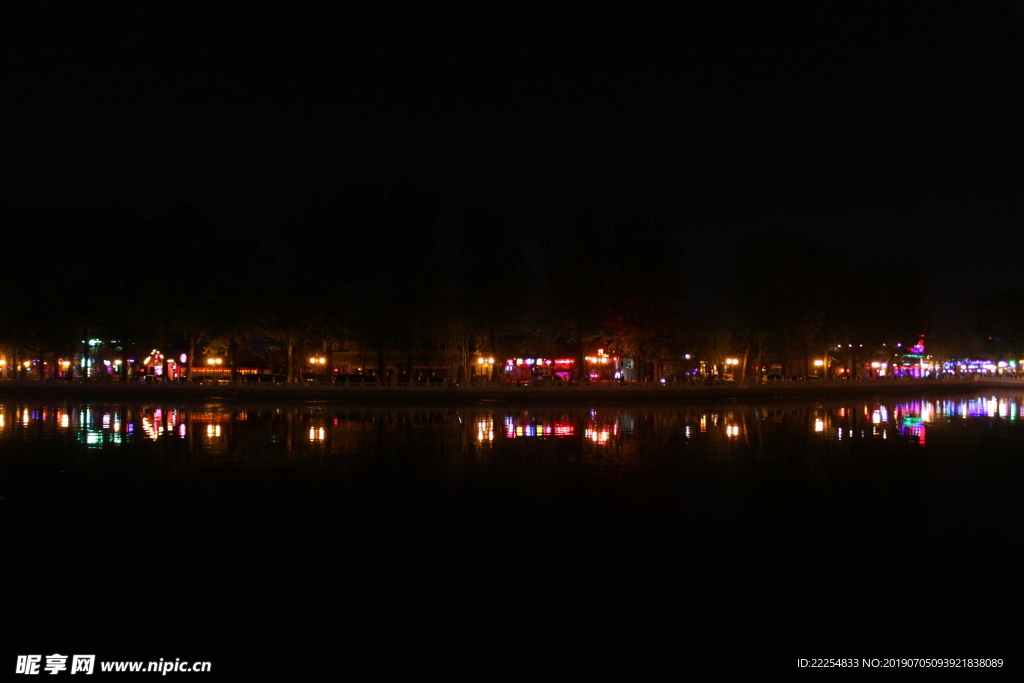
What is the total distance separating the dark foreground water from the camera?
6309mm

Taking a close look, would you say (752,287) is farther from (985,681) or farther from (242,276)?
(985,681)

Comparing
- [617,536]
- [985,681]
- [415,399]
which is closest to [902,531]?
[617,536]

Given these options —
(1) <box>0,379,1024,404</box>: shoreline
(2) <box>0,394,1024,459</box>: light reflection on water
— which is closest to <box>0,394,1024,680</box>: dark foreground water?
(2) <box>0,394,1024,459</box>: light reflection on water

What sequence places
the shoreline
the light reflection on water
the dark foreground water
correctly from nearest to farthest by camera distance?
the dark foreground water
the light reflection on water
the shoreline

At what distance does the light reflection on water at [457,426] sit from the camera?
20.5 metres

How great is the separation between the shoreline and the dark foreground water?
24078 millimetres

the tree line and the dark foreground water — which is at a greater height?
the tree line

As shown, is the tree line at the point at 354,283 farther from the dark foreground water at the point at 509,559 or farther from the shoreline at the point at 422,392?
the dark foreground water at the point at 509,559

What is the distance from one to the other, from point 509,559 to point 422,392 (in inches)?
1392

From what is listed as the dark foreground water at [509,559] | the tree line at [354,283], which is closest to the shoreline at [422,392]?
the tree line at [354,283]

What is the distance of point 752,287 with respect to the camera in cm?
5619

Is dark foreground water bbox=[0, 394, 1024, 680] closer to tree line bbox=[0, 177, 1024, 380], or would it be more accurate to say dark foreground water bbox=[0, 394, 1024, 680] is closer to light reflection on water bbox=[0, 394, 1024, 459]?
light reflection on water bbox=[0, 394, 1024, 459]

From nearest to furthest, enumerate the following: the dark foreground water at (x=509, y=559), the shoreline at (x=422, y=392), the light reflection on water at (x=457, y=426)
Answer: the dark foreground water at (x=509, y=559) < the light reflection on water at (x=457, y=426) < the shoreline at (x=422, y=392)

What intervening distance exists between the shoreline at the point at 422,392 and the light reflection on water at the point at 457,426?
17.2ft
